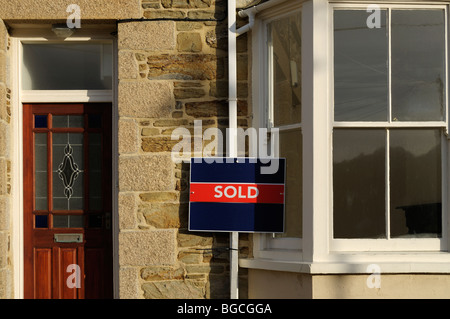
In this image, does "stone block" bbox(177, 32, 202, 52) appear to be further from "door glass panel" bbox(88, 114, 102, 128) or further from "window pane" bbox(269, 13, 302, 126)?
"door glass panel" bbox(88, 114, 102, 128)

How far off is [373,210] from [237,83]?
5.30 ft

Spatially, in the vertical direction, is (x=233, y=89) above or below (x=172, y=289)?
above

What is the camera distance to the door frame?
6.14 m

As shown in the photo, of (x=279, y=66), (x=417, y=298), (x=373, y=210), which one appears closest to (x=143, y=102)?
(x=279, y=66)

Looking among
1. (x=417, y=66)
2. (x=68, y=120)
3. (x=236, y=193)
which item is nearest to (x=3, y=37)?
(x=68, y=120)

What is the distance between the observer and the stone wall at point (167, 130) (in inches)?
229

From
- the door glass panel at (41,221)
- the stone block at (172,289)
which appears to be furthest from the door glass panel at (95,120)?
the stone block at (172,289)

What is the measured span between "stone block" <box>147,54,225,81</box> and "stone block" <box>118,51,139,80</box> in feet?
0.41

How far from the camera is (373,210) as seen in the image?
18.1ft

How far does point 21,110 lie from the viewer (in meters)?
6.25

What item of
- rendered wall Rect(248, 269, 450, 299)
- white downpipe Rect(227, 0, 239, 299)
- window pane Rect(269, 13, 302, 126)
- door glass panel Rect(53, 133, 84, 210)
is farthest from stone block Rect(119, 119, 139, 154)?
rendered wall Rect(248, 269, 450, 299)

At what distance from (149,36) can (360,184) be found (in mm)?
2240

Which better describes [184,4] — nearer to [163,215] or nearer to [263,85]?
[263,85]
